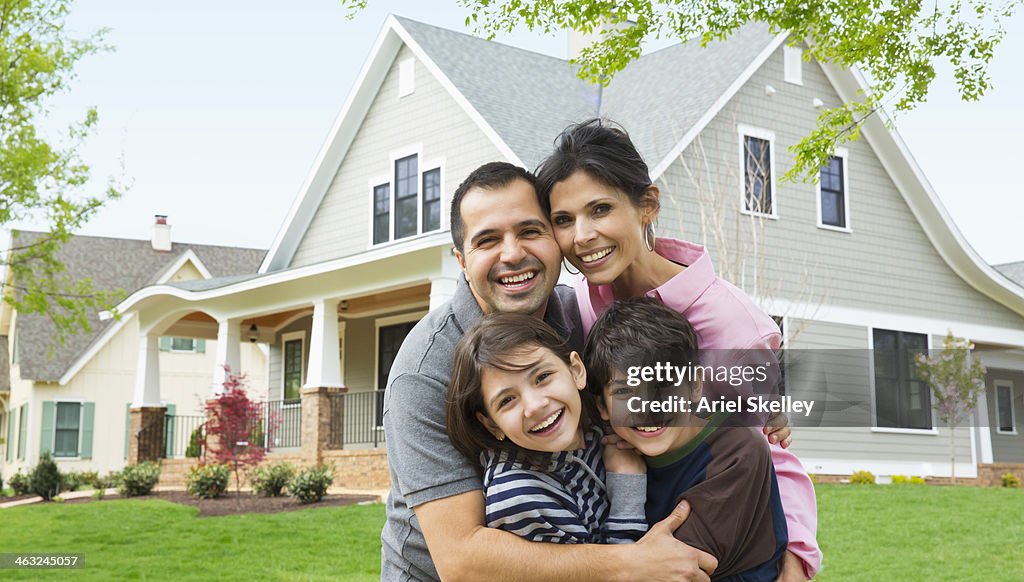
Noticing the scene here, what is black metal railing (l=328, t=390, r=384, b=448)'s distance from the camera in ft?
59.7

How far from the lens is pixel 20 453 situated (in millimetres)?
32531

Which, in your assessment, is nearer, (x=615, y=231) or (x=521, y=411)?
(x=521, y=411)

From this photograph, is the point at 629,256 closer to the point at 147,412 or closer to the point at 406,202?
Answer: the point at 406,202

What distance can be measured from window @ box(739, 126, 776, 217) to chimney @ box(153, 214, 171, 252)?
77.8 feet

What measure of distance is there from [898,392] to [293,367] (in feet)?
70.8

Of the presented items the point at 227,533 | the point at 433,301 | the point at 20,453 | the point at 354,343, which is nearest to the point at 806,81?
the point at 433,301

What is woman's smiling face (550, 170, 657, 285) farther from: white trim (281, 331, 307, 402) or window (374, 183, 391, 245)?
white trim (281, 331, 307, 402)

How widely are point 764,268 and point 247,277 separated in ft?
29.5

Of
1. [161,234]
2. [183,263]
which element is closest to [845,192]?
[183,263]

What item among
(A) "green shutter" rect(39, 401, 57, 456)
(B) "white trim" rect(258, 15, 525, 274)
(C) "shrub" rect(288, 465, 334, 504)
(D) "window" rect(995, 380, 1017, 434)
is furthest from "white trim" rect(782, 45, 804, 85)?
(A) "green shutter" rect(39, 401, 57, 456)

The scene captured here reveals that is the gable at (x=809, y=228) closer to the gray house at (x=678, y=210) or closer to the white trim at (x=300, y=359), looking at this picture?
the gray house at (x=678, y=210)

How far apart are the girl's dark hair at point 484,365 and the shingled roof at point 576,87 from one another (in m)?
13.8

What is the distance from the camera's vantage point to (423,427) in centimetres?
296

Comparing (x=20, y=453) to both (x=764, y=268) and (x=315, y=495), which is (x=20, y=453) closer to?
(x=315, y=495)
